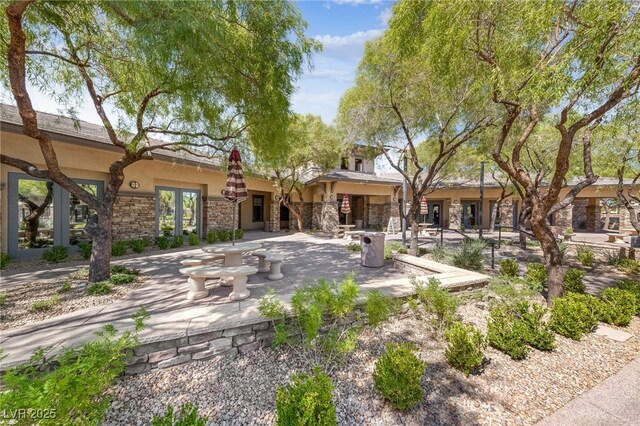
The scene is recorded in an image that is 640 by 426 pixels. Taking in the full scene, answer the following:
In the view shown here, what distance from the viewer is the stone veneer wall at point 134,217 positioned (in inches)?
358

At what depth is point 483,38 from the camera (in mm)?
4855

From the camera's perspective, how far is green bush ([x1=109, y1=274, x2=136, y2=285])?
535 cm

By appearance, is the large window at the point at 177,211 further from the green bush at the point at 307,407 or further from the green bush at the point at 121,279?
the green bush at the point at 307,407

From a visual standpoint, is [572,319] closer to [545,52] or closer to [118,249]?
[545,52]

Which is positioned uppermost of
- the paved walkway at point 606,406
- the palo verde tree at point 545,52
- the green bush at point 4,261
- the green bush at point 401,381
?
the palo verde tree at point 545,52

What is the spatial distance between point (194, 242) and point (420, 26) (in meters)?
10.5

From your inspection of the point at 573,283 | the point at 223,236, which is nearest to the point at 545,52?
the point at 573,283

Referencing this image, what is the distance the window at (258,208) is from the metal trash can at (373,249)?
1265cm

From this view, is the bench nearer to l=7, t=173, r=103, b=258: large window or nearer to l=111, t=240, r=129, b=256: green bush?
l=111, t=240, r=129, b=256: green bush

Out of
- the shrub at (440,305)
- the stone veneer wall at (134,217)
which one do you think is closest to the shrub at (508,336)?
the shrub at (440,305)

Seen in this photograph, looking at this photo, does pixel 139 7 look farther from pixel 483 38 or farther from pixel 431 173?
pixel 431 173

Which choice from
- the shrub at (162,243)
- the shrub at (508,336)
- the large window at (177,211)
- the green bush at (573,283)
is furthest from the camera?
the large window at (177,211)

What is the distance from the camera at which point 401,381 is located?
2.50m

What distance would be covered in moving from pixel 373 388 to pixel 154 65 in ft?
17.5
